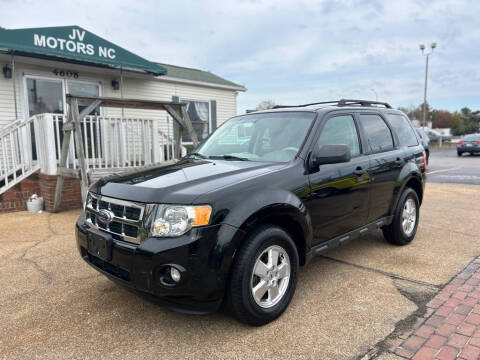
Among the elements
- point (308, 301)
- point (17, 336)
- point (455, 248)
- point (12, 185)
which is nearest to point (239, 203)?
point (308, 301)

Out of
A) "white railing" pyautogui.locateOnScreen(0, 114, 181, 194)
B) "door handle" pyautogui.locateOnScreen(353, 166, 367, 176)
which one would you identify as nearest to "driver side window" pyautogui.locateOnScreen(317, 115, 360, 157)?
"door handle" pyautogui.locateOnScreen(353, 166, 367, 176)

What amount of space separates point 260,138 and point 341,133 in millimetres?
867

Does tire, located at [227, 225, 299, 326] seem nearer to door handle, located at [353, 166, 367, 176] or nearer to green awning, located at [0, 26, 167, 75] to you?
door handle, located at [353, 166, 367, 176]

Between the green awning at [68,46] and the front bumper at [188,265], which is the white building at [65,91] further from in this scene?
the front bumper at [188,265]

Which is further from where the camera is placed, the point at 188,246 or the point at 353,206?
the point at 353,206

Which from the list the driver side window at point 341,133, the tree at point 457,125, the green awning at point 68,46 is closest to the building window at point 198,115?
the green awning at point 68,46

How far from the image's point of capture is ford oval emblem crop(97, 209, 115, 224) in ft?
8.92

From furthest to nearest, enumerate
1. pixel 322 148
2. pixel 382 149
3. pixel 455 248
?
pixel 455 248 → pixel 382 149 → pixel 322 148

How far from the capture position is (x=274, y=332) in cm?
271

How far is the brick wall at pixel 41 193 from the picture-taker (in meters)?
6.89

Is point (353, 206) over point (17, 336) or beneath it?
over

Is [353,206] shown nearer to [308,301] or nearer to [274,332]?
[308,301]

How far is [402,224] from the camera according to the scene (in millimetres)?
4578

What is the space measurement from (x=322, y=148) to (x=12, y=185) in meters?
6.40
